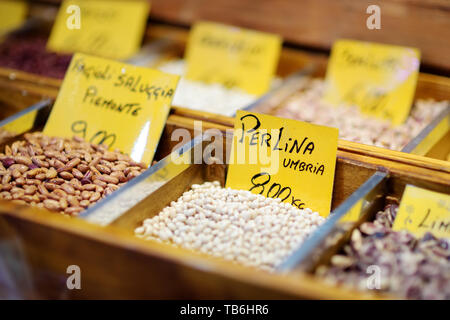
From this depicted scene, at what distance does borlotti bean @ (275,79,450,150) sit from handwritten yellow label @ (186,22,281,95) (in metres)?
0.21

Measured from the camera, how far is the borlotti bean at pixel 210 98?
7.00 feet

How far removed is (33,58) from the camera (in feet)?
8.11

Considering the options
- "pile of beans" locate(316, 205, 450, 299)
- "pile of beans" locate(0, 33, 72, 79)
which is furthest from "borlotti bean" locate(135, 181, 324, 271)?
"pile of beans" locate(0, 33, 72, 79)

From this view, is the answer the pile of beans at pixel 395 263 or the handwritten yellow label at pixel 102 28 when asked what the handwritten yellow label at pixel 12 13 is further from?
the pile of beans at pixel 395 263

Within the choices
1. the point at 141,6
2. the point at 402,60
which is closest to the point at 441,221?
the point at 402,60

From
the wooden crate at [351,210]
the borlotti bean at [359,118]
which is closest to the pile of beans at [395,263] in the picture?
the wooden crate at [351,210]

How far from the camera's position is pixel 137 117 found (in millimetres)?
1772

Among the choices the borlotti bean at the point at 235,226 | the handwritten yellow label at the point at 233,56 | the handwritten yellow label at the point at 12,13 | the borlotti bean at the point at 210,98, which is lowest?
the borlotti bean at the point at 235,226

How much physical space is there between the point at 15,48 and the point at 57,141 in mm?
1157

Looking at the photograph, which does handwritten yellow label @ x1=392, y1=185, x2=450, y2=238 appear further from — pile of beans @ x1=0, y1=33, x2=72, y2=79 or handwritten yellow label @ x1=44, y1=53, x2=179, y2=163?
pile of beans @ x1=0, y1=33, x2=72, y2=79

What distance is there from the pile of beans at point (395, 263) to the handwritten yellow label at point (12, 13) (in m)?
2.61

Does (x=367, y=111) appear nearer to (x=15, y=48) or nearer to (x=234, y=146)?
(x=234, y=146)

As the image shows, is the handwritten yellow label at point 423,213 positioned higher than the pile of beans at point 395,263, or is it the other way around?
the handwritten yellow label at point 423,213

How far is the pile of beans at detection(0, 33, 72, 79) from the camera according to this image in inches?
91.4
